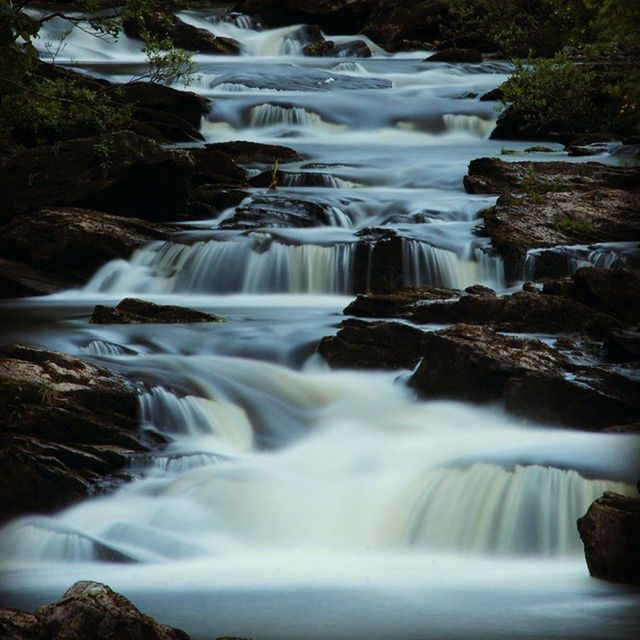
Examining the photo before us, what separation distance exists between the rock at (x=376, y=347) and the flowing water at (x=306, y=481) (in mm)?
153

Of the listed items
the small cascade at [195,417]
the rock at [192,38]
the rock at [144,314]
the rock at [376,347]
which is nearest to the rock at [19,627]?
the small cascade at [195,417]

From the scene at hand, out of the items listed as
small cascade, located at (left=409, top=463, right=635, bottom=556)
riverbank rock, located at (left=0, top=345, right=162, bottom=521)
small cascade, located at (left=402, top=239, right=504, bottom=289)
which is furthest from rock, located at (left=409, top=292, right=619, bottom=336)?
riverbank rock, located at (left=0, top=345, right=162, bottom=521)

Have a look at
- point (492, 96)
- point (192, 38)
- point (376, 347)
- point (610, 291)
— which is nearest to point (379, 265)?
point (610, 291)

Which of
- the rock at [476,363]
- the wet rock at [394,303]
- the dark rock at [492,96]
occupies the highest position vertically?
the dark rock at [492,96]

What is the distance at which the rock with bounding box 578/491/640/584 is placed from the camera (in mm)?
6605

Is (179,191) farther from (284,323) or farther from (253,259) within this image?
(284,323)

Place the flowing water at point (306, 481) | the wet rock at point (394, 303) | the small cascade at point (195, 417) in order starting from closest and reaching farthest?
1. the flowing water at point (306, 481)
2. the small cascade at point (195, 417)
3. the wet rock at point (394, 303)

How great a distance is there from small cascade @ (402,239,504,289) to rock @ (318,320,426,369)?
374 cm

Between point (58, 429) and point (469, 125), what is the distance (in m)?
16.5

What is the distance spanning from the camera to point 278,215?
54.5 ft

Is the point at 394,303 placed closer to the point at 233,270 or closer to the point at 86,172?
the point at 233,270

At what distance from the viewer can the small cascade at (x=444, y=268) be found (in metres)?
14.8

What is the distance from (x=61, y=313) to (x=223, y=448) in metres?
4.81

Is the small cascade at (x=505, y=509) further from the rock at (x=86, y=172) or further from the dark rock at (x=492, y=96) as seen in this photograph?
the dark rock at (x=492, y=96)
